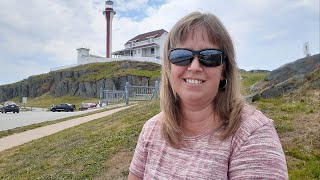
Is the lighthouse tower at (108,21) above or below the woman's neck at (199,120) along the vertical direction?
above

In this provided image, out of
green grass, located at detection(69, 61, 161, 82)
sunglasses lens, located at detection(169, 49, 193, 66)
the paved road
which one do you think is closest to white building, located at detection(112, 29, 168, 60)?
green grass, located at detection(69, 61, 161, 82)

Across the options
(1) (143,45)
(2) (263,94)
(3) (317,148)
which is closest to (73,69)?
(1) (143,45)

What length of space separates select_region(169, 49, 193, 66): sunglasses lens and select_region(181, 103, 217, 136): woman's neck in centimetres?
33

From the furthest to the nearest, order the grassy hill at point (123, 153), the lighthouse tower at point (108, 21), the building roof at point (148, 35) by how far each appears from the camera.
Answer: the lighthouse tower at point (108, 21) < the building roof at point (148, 35) < the grassy hill at point (123, 153)

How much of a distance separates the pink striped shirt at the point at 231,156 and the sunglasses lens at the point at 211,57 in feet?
1.25

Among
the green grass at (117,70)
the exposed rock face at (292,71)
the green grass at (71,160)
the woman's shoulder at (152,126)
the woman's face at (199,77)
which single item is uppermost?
the green grass at (117,70)

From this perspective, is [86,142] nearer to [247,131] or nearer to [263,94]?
[263,94]

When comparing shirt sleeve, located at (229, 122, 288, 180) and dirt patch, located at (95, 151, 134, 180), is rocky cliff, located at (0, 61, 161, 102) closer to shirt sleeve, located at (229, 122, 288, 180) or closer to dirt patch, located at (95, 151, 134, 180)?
dirt patch, located at (95, 151, 134, 180)

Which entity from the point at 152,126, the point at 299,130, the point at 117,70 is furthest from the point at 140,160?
the point at 117,70

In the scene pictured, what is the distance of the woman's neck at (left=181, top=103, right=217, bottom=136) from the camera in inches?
100

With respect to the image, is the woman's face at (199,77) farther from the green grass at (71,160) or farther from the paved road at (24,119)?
the paved road at (24,119)

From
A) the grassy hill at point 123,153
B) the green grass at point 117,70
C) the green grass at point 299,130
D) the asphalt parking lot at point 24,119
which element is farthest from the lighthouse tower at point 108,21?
the green grass at point 299,130

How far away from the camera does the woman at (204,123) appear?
217 centimetres

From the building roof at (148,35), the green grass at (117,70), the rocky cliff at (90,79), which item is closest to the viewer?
the rocky cliff at (90,79)
